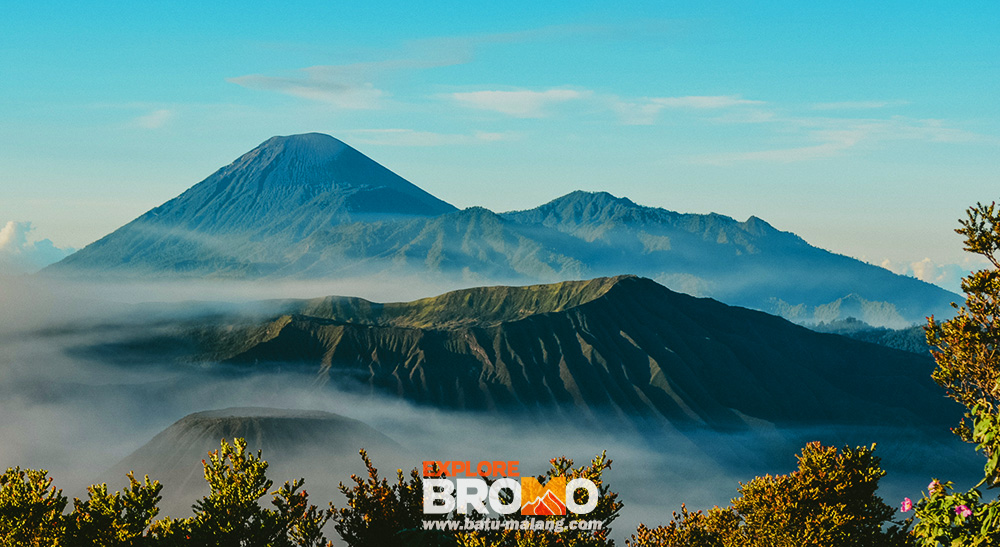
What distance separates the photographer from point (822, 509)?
3272 centimetres

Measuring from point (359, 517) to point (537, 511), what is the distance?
5081 millimetres

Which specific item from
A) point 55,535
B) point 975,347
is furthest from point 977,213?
point 55,535

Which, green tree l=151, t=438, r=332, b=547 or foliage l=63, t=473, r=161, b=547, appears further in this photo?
green tree l=151, t=438, r=332, b=547

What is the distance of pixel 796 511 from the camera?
108 ft

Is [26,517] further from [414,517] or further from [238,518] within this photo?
[414,517]

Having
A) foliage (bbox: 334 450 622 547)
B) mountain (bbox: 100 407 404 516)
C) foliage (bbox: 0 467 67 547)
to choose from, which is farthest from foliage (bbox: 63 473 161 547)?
mountain (bbox: 100 407 404 516)

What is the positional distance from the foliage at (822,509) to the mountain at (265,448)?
134 m

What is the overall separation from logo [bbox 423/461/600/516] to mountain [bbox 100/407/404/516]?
140029 mm

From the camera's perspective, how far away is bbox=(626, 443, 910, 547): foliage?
3200 centimetres

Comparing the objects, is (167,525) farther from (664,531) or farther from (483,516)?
(664,531)

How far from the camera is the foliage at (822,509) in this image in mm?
32000

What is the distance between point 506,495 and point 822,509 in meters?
16.2

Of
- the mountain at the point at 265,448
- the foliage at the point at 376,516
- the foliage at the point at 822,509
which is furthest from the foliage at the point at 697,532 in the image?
the mountain at the point at 265,448

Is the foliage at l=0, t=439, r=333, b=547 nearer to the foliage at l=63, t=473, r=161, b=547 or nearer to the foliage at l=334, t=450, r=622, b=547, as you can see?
the foliage at l=63, t=473, r=161, b=547
